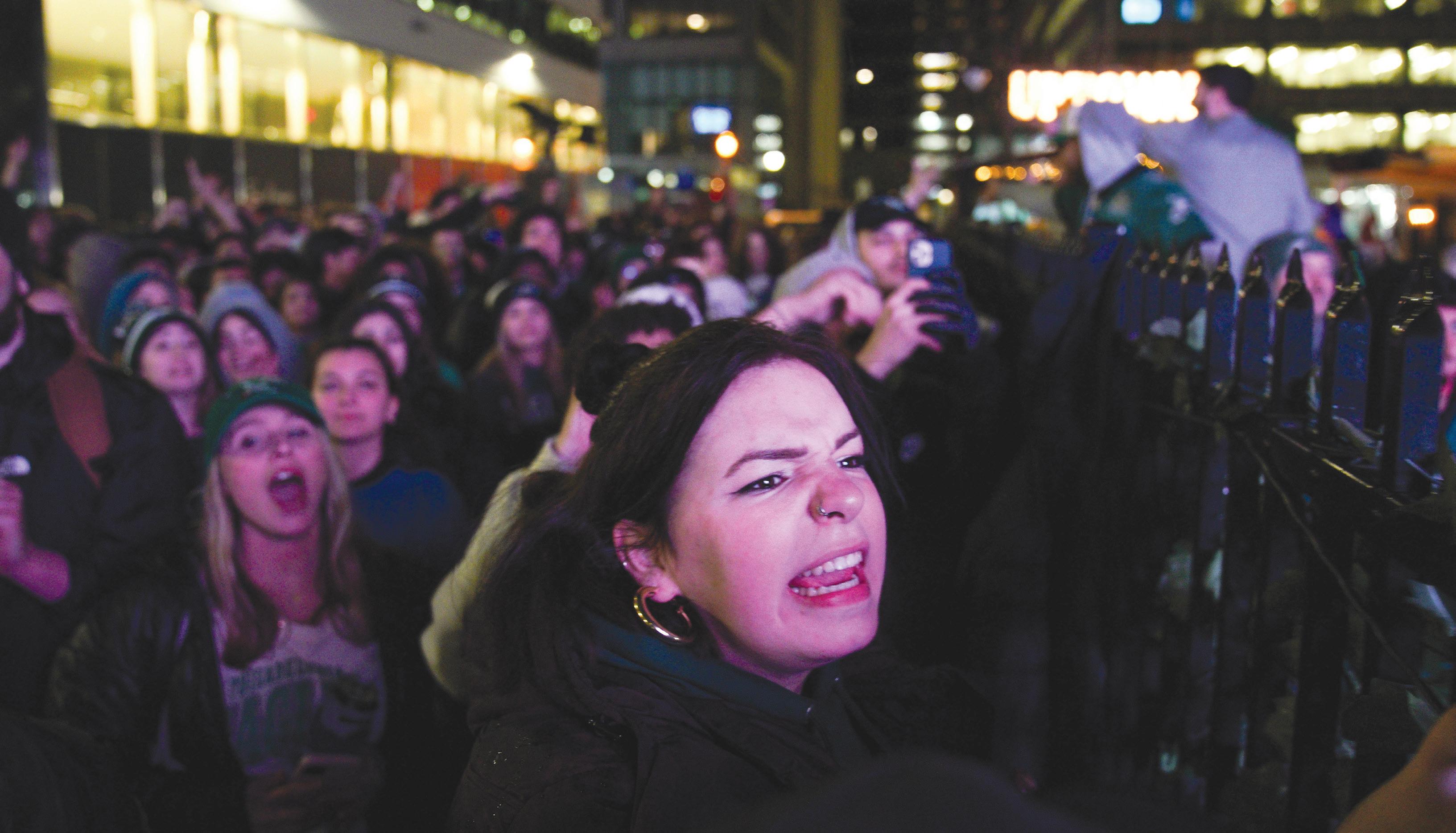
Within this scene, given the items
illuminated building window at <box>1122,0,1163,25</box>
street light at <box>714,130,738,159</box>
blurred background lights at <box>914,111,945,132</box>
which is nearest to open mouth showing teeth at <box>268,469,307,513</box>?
street light at <box>714,130,738,159</box>

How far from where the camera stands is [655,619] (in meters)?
1.69

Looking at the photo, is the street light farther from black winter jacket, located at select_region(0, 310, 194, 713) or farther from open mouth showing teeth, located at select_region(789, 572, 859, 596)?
open mouth showing teeth, located at select_region(789, 572, 859, 596)

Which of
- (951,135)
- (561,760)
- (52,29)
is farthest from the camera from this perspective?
(951,135)

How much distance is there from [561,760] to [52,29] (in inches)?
859

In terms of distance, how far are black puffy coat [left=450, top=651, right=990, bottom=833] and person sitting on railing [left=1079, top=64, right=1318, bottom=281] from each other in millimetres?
3905

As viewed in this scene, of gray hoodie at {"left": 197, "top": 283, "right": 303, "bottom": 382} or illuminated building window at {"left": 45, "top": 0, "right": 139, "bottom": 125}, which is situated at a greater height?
illuminated building window at {"left": 45, "top": 0, "right": 139, "bottom": 125}

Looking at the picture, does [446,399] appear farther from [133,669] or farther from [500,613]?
[500,613]

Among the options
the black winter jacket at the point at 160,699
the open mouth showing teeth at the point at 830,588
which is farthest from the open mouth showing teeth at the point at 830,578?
the black winter jacket at the point at 160,699

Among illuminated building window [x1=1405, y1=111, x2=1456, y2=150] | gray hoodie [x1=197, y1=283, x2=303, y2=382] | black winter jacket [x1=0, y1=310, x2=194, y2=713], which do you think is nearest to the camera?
black winter jacket [x1=0, y1=310, x2=194, y2=713]

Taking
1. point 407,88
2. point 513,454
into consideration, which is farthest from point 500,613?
point 407,88

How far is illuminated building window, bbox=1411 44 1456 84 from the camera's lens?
2827 inches

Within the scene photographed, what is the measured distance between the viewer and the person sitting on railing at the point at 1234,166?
4.97m

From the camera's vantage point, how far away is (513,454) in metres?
5.59

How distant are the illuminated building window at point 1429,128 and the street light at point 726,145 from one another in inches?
2687
